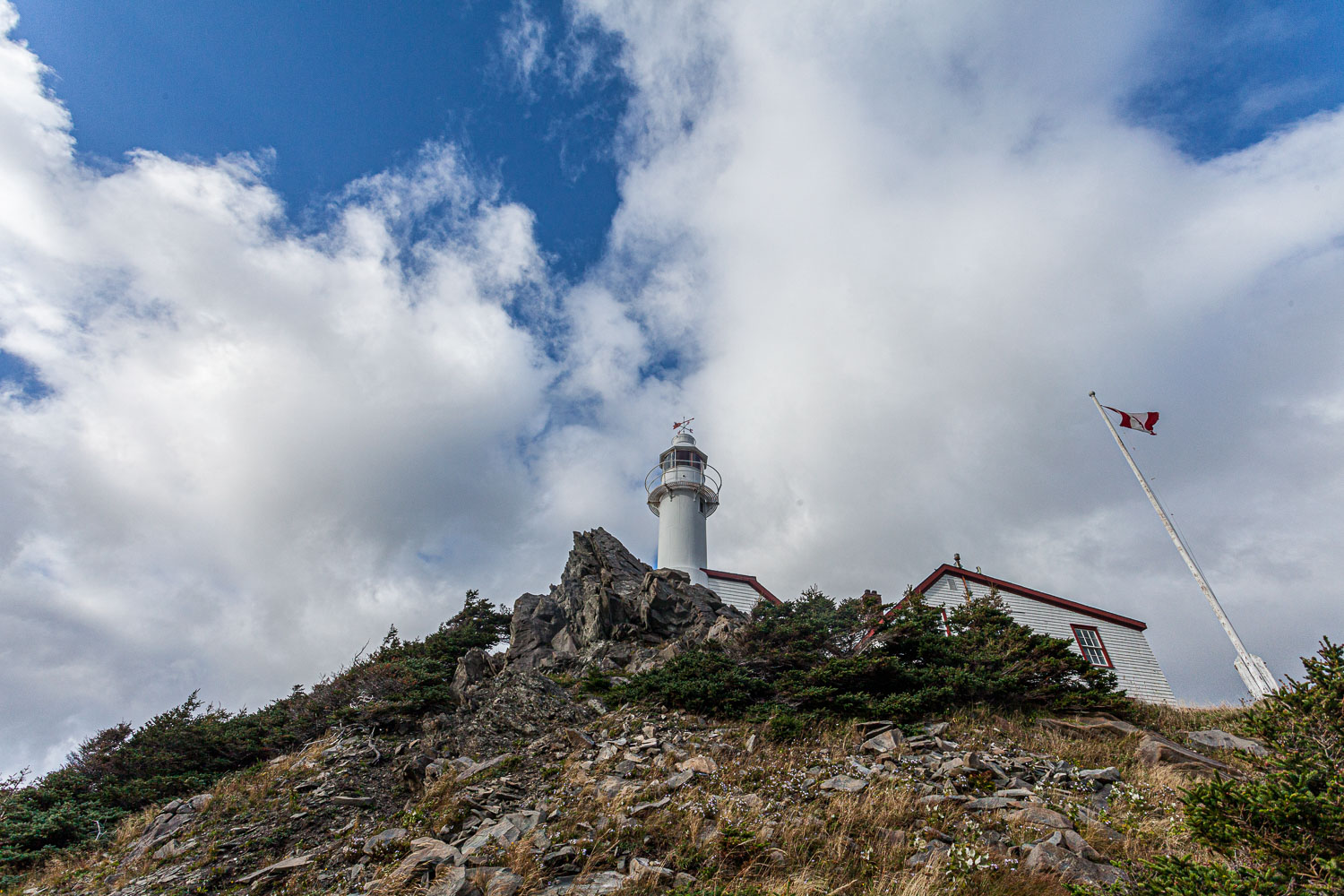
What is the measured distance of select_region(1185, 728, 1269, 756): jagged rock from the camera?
1213 centimetres

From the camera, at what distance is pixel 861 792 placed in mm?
9406

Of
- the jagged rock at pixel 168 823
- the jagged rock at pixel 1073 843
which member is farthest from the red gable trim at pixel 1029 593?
the jagged rock at pixel 168 823

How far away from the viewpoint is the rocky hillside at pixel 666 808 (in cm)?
734

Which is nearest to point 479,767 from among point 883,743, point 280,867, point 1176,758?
point 280,867

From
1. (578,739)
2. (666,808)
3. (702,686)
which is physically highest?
(702,686)

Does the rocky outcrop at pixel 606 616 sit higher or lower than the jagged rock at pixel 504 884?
higher

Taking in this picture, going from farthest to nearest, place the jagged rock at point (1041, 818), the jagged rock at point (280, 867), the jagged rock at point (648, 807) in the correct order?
the jagged rock at point (280, 867)
the jagged rock at point (648, 807)
the jagged rock at point (1041, 818)

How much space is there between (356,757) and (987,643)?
15.9 m

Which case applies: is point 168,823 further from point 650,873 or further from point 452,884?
point 650,873

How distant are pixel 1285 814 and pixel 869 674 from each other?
928cm

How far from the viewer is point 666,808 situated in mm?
9008

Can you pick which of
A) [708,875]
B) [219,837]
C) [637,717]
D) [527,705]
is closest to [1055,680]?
[637,717]

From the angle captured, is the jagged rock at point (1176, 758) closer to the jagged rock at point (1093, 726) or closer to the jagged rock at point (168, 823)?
the jagged rock at point (1093, 726)

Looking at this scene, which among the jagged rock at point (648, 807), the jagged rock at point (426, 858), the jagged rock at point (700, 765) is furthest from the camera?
the jagged rock at point (700, 765)
